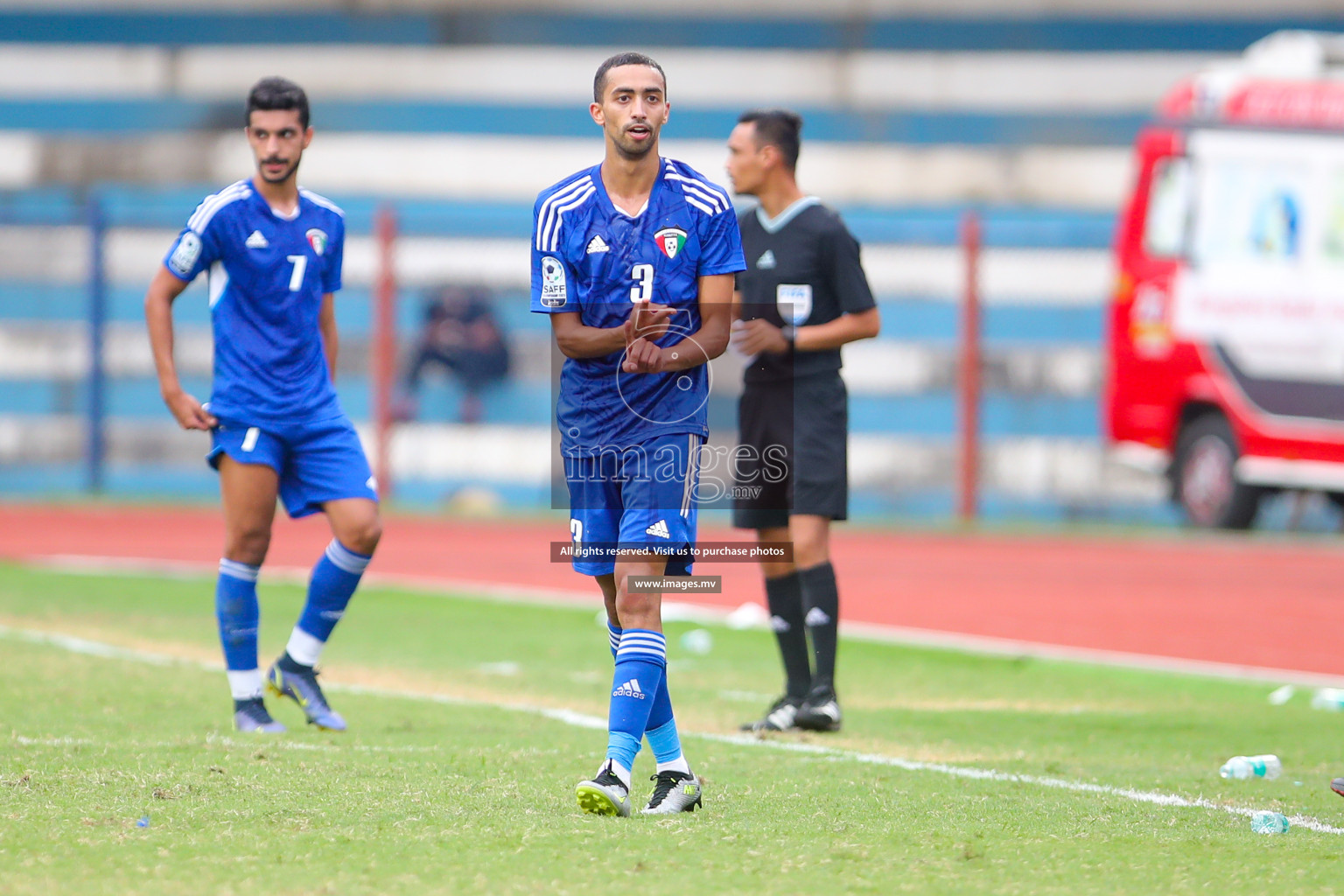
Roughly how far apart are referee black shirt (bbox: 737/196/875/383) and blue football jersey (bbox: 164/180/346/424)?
1699 mm

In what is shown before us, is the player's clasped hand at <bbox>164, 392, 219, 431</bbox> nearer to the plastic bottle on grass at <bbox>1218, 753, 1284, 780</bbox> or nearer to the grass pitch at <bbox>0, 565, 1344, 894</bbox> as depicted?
the grass pitch at <bbox>0, 565, 1344, 894</bbox>

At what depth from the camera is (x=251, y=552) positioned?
291 inches

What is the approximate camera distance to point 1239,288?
1731cm

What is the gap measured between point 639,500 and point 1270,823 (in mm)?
1891

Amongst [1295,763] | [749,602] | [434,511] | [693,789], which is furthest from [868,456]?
[693,789]

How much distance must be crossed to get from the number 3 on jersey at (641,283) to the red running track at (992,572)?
546 cm

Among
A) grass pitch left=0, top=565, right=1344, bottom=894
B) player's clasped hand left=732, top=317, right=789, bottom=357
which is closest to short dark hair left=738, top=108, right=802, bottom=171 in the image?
player's clasped hand left=732, top=317, right=789, bottom=357

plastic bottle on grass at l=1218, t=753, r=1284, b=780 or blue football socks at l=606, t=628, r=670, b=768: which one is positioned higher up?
blue football socks at l=606, t=628, r=670, b=768

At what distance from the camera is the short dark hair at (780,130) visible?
7930 mm

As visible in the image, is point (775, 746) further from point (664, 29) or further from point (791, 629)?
point (664, 29)

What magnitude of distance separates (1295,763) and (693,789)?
2.37m

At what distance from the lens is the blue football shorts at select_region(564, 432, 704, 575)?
18.1 feet

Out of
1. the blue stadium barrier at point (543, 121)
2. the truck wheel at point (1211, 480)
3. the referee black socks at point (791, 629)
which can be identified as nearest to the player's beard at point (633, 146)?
the referee black socks at point (791, 629)

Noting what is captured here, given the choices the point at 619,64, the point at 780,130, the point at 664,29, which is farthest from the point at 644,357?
the point at 664,29
